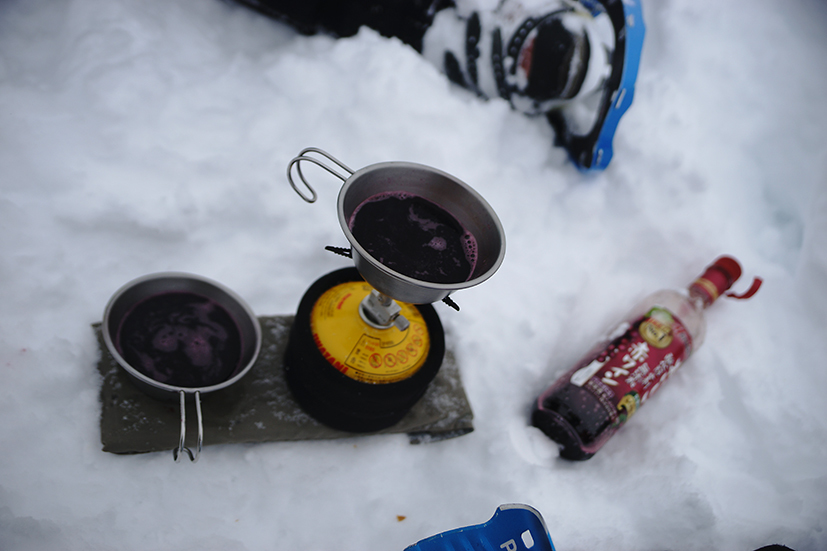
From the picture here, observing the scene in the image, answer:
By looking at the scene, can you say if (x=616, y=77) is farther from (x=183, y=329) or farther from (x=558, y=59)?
(x=183, y=329)

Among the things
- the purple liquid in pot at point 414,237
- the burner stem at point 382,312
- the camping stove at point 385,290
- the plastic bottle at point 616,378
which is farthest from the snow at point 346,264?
the purple liquid in pot at point 414,237

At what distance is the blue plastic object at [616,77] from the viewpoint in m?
1.50

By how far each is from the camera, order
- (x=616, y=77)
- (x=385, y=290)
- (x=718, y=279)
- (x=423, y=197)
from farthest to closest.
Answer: (x=616, y=77) → (x=718, y=279) → (x=423, y=197) → (x=385, y=290)

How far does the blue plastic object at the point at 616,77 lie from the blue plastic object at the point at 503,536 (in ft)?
4.07

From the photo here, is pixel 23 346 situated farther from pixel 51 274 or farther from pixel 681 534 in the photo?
pixel 681 534

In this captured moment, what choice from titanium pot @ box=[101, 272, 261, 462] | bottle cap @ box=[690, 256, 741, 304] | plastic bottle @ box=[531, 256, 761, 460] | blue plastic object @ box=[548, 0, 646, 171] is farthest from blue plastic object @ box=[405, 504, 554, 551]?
blue plastic object @ box=[548, 0, 646, 171]

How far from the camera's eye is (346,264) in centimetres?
147

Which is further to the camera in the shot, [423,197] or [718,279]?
[718,279]

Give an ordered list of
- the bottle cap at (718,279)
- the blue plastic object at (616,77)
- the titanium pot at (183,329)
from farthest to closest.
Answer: the blue plastic object at (616,77) < the bottle cap at (718,279) < the titanium pot at (183,329)

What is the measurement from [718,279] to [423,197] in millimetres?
932

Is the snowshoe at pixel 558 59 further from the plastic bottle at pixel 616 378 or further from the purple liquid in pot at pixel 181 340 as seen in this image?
the purple liquid in pot at pixel 181 340

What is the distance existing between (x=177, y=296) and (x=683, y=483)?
1.28m

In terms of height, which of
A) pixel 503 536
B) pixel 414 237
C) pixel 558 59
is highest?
pixel 558 59

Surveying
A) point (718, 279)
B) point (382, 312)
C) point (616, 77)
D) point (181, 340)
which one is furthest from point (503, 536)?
point (616, 77)
